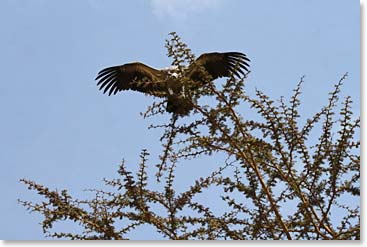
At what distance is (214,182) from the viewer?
10.0 feet

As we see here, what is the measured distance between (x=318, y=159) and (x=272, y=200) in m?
0.23

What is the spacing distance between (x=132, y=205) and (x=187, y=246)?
13.9 inches

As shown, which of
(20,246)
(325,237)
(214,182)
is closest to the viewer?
(20,246)

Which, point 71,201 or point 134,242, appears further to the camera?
point 71,201

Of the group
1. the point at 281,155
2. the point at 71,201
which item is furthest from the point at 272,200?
the point at 71,201

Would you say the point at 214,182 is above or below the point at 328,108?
below

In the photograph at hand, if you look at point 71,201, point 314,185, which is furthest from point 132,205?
point 314,185

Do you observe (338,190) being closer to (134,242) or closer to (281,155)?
(281,155)

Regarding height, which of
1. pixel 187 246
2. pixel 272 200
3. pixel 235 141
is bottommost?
pixel 187 246

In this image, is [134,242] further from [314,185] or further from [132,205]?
[314,185]

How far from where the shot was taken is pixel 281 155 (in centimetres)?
299

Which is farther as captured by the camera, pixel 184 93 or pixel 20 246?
pixel 184 93

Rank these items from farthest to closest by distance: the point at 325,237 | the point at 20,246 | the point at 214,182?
the point at 214,182 < the point at 325,237 < the point at 20,246

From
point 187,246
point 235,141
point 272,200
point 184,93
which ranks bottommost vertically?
point 187,246
